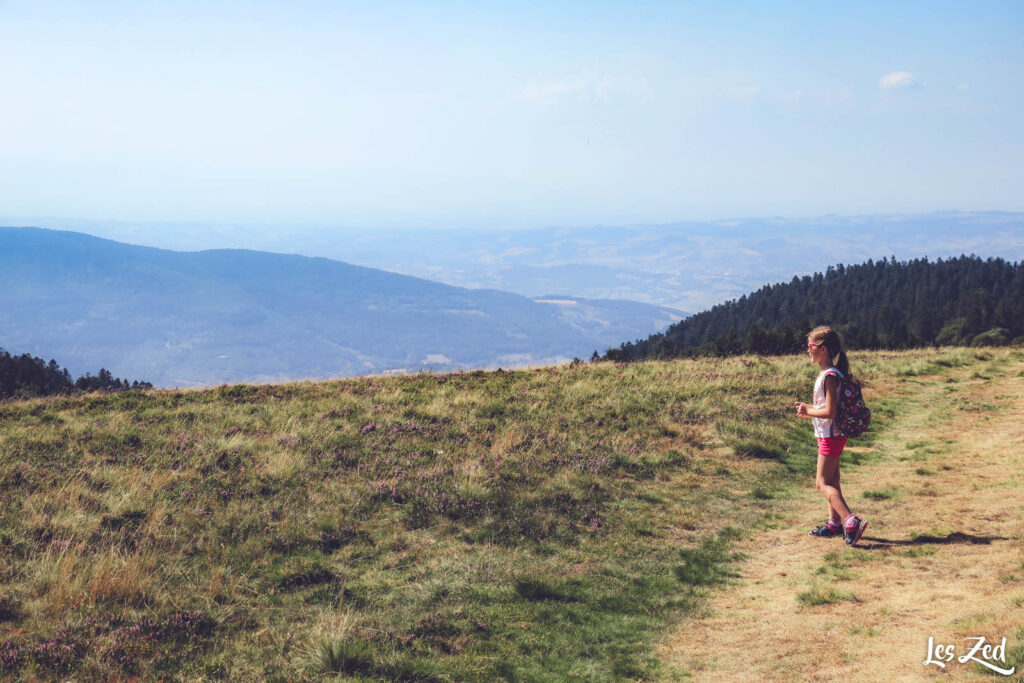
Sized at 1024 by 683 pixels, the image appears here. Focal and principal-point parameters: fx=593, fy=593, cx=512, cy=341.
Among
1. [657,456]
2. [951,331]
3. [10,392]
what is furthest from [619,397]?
[951,331]

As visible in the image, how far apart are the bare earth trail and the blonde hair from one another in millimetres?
2646

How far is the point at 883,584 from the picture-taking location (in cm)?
731

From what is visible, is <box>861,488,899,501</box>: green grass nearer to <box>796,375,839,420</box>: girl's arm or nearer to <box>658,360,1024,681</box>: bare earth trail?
<box>658,360,1024,681</box>: bare earth trail

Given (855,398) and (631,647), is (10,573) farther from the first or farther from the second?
(855,398)

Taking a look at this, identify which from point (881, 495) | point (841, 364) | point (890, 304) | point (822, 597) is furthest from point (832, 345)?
point (890, 304)

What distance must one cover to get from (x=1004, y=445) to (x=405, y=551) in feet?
43.7

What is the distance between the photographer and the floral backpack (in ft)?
28.0

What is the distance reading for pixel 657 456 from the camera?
13461 mm

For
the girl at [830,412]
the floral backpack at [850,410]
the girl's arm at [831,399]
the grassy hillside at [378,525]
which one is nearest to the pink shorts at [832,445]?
the girl at [830,412]

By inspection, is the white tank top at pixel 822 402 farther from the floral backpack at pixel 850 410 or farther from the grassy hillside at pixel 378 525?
the grassy hillside at pixel 378 525

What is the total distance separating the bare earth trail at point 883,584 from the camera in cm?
569

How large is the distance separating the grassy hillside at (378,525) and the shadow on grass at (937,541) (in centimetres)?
194

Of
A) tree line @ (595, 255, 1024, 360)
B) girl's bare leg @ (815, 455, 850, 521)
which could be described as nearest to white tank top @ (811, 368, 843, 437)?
girl's bare leg @ (815, 455, 850, 521)

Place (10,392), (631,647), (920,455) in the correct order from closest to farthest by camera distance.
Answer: (631,647) < (920,455) < (10,392)
